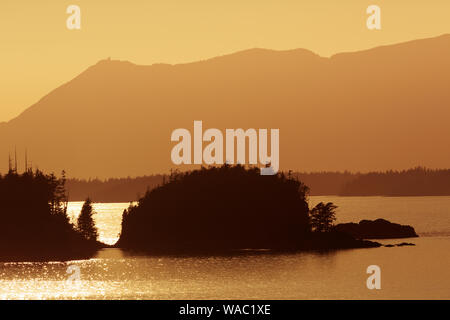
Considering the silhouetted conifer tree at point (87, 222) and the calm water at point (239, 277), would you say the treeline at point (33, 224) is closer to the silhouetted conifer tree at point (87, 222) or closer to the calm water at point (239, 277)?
the silhouetted conifer tree at point (87, 222)

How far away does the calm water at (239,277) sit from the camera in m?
117

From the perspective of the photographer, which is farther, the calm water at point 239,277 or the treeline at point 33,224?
the treeline at point 33,224

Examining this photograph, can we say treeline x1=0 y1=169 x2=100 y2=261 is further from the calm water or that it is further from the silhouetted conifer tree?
the calm water

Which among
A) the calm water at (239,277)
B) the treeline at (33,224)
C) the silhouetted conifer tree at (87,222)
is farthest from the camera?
the silhouetted conifer tree at (87,222)

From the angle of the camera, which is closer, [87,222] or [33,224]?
[33,224]

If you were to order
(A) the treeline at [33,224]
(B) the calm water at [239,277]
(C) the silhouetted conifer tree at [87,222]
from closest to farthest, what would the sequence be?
1. (B) the calm water at [239,277]
2. (A) the treeline at [33,224]
3. (C) the silhouetted conifer tree at [87,222]

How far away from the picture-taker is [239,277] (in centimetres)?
13612

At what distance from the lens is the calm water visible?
117 metres

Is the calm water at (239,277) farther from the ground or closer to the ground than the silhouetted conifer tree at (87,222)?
closer to the ground

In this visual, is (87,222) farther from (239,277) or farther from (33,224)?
(239,277)

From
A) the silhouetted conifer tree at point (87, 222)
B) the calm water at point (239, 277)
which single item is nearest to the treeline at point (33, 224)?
the silhouetted conifer tree at point (87, 222)

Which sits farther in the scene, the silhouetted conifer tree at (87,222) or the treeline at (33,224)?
the silhouetted conifer tree at (87,222)

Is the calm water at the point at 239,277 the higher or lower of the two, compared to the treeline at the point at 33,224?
lower

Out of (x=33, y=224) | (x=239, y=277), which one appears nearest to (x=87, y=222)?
(x=33, y=224)
